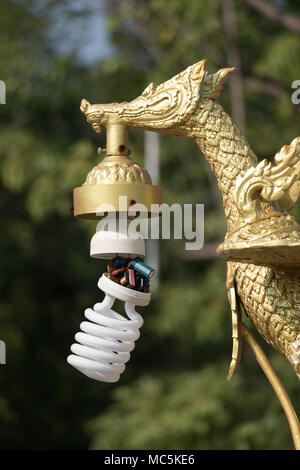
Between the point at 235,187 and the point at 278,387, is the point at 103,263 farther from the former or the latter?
the point at 235,187

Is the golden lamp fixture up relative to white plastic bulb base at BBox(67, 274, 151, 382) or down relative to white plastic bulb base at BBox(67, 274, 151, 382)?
up

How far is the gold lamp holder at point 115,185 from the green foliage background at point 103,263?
2.70 metres

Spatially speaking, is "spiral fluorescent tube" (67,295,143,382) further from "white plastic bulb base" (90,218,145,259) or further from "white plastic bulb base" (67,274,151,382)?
"white plastic bulb base" (90,218,145,259)

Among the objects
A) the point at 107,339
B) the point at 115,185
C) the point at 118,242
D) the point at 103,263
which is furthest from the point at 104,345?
the point at 103,263

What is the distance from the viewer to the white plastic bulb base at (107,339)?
1.47m

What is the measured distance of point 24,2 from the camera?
5.54m

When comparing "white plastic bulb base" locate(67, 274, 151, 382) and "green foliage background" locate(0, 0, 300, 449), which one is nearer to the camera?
"white plastic bulb base" locate(67, 274, 151, 382)

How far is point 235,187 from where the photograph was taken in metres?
1.45

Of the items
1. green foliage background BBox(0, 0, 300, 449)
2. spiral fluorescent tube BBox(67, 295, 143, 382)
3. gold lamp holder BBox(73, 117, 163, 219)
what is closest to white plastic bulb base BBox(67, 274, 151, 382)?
spiral fluorescent tube BBox(67, 295, 143, 382)

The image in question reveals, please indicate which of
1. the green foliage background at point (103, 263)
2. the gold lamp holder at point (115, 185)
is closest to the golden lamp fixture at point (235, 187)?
the gold lamp holder at point (115, 185)

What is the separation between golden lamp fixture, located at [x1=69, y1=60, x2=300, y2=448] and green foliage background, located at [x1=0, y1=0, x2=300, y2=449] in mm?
2512

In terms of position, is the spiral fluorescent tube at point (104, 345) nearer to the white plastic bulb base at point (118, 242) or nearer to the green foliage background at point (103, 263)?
the white plastic bulb base at point (118, 242)

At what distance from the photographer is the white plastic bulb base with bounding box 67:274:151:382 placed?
147 cm

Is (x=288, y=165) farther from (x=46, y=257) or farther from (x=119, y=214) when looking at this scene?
(x=46, y=257)
